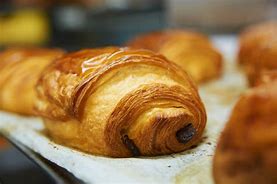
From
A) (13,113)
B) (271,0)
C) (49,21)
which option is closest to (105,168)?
(13,113)

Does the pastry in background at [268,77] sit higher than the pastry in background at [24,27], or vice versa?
the pastry in background at [268,77]

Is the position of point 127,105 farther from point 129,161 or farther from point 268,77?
point 268,77

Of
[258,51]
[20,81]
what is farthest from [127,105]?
[258,51]

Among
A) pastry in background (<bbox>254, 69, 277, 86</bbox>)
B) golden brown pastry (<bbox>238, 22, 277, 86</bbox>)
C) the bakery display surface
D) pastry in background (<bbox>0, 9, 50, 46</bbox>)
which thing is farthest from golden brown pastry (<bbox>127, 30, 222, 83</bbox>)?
pastry in background (<bbox>0, 9, 50, 46</bbox>)

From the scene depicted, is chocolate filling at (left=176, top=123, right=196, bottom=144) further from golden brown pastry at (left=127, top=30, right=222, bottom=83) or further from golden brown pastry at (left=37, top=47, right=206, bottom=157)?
golden brown pastry at (left=127, top=30, right=222, bottom=83)

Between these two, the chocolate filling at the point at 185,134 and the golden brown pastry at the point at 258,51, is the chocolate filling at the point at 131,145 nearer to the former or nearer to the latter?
the chocolate filling at the point at 185,134

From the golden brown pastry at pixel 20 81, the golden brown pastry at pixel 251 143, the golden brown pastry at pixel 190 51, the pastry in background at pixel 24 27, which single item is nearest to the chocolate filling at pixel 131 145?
A: the golden brown pastry at pixel 251 143
